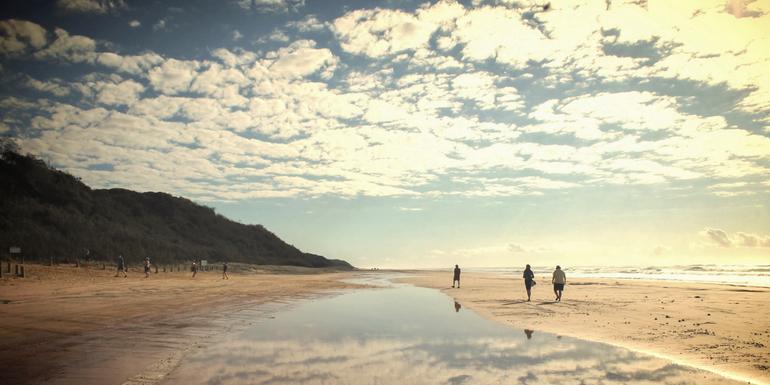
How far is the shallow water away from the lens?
8.34 meters

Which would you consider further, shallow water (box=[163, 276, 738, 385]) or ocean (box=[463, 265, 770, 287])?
ocean (box=[463, 265, 770, 287])

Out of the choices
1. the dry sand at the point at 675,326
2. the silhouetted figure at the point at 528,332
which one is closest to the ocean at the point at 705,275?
the dry sand at the point at 675,326

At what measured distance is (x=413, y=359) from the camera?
1005 centimetres

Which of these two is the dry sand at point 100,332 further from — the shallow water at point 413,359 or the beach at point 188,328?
the shallow water at point 413,359

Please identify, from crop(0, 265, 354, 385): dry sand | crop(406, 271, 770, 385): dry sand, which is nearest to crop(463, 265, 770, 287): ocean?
crop(406, 271, 770, 385): dry sand

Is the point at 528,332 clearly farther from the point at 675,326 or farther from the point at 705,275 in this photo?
the point at 705,275

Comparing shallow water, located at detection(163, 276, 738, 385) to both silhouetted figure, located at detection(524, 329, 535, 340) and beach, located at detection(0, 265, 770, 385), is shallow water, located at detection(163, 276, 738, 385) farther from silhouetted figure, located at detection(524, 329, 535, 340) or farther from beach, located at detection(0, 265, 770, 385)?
beach, located at detection(0, 265, 770, 385)

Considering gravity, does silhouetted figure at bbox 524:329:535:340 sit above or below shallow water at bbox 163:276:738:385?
below

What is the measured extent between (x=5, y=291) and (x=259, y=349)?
21.6 meters

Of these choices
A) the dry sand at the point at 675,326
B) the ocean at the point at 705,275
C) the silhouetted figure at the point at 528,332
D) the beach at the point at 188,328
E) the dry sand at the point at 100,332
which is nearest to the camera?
the dry sand at the point at 100,332

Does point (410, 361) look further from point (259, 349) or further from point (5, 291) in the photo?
point (5, 291)

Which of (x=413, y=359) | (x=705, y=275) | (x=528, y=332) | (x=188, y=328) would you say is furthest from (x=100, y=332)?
(x=705, y=275)

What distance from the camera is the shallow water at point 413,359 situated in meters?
8.34

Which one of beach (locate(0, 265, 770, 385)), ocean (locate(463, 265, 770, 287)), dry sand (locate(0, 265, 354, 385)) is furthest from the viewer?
ocean (locate(463, 265, 770, 287))
